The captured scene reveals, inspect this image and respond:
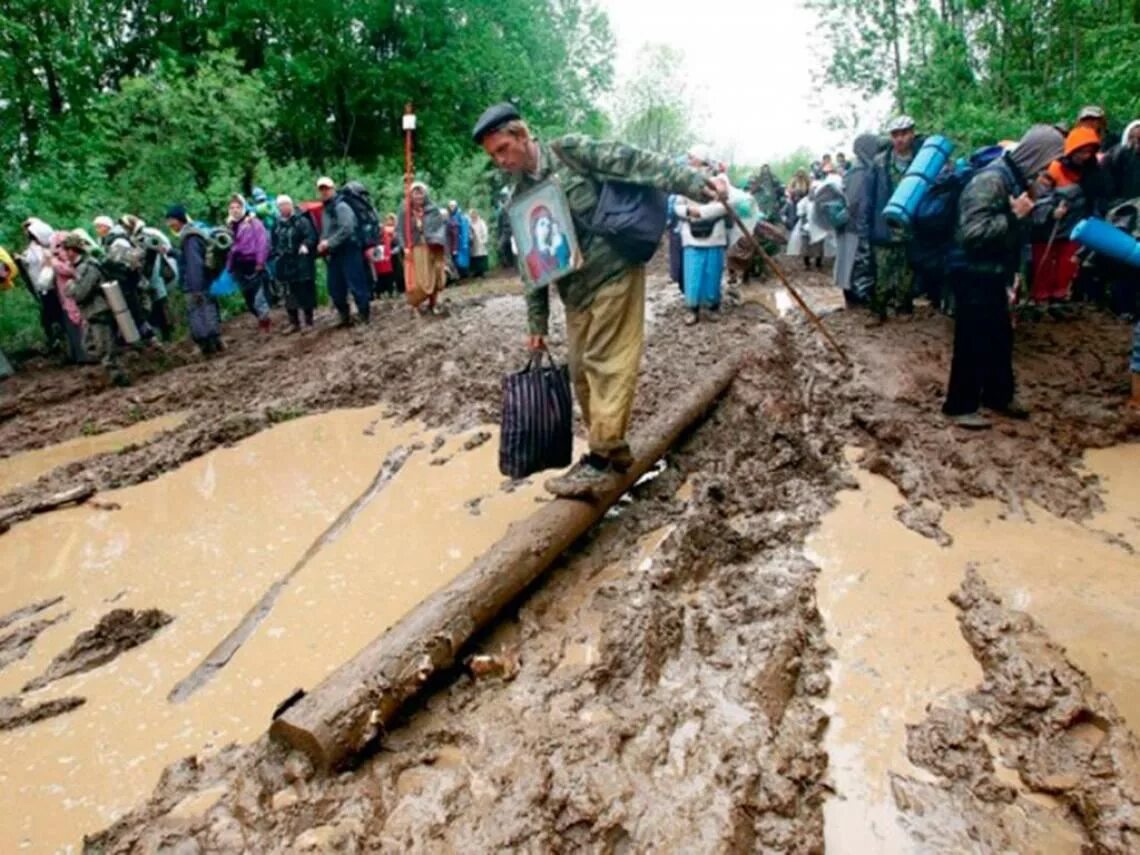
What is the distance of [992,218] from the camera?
4.24 metres

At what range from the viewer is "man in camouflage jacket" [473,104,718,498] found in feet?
11.4

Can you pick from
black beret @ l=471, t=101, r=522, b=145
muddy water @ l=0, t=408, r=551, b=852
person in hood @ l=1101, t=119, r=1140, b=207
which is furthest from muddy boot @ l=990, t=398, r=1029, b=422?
black beret @ l=471, t=101, r=522, b=145

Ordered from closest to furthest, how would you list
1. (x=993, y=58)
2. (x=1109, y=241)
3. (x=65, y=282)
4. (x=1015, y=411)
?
1. (x=1109, y=241)
2. (x=1015, y=411)
3. (x=65, y=282)
4. (x=993, y=58)

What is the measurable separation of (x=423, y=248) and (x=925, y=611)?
817 centimetres

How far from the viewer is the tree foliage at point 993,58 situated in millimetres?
8914

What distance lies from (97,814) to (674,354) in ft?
17.6

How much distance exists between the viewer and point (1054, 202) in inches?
204

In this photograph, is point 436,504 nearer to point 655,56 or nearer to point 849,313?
point 849,313

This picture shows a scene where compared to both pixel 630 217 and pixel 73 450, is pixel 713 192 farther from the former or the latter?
pixel 73 450

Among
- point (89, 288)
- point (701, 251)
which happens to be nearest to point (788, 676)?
point (701, 251)

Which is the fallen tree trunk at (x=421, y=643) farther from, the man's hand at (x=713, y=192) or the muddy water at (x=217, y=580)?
the man's hand at (x=713, y=192)

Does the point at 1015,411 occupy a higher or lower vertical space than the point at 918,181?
→ lower

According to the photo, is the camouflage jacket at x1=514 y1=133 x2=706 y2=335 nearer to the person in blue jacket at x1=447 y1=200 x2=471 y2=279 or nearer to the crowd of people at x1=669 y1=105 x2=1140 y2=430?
the crowd of people at x1=669 y1=105 x2=1140 y2=430

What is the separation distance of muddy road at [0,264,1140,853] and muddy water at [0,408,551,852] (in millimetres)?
104
